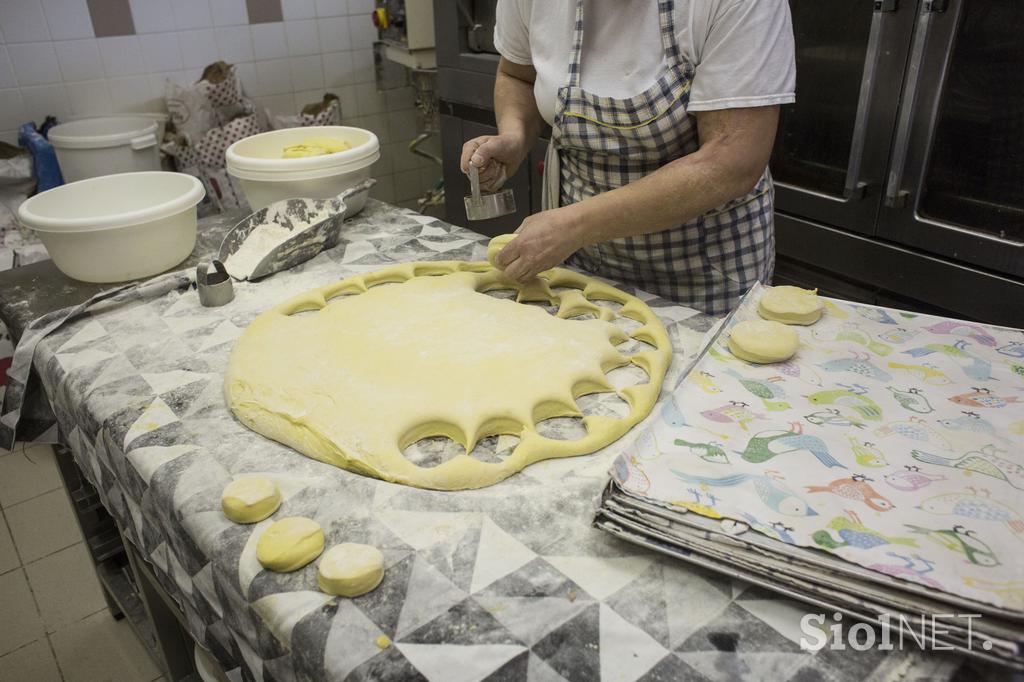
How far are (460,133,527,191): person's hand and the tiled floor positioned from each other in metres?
1.53

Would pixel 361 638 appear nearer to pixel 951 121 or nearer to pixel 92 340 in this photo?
pixel 92 340

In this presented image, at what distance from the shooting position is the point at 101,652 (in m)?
1.85

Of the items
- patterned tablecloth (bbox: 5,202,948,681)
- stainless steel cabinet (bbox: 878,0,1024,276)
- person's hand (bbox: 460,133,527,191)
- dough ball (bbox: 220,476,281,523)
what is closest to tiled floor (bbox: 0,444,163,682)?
patterned tablecloth (bbox: 5,202,948,681)

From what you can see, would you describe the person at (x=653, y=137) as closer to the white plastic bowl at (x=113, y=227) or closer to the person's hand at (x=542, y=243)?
the person's hand at (x=542, y=243)

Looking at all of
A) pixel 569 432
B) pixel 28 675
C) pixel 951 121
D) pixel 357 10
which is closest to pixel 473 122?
pixel 357 10

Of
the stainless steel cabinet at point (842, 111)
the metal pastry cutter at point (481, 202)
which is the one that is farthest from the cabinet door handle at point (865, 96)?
the metal pastry cutter at point (481, 202)

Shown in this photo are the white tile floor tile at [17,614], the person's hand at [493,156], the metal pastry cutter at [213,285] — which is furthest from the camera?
the white tile floor tile at [17,614]

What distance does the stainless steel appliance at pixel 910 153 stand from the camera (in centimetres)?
160

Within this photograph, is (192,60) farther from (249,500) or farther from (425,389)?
(249,500)

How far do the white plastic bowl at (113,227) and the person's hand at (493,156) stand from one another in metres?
0.61

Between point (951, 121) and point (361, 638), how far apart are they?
1767 millimetres

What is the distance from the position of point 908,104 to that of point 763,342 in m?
1.08

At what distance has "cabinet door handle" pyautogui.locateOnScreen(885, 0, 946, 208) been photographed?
162 cm

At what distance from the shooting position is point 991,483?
0.76 m
